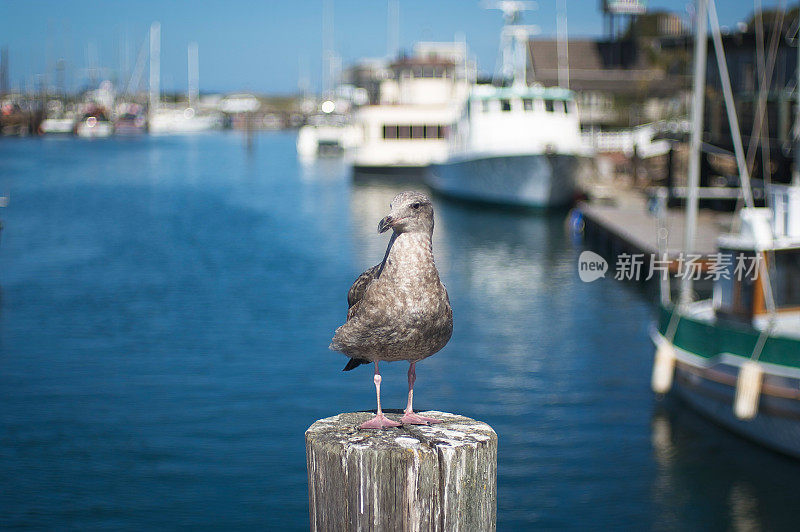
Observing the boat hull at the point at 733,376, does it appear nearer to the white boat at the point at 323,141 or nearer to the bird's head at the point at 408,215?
the bird's head at the point at 408,215

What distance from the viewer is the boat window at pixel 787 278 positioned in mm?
12984

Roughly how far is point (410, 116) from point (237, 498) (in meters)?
46.9

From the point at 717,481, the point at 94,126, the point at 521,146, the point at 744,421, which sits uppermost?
the point at 94,126

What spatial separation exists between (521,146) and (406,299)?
120 ft

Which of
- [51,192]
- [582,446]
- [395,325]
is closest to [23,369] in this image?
[582,446]

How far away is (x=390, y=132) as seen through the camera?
190 feet

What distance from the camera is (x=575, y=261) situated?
29.8 meters

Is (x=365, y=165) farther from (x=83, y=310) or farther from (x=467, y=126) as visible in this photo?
(x=83, y=310)

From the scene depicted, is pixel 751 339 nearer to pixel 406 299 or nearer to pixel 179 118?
pixel 406 299

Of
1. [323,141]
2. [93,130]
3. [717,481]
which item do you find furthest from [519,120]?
[93,130]

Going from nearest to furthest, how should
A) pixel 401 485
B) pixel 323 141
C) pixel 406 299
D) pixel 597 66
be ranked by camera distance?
pixel 401 485
pixel 406 299
pixel 597 66
pixel 323 141

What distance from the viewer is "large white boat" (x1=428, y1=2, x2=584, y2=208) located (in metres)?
39.1

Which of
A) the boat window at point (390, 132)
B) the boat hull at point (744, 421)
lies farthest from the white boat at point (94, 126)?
the boat hull at point (744, 421)

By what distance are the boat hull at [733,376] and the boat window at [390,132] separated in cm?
4430
